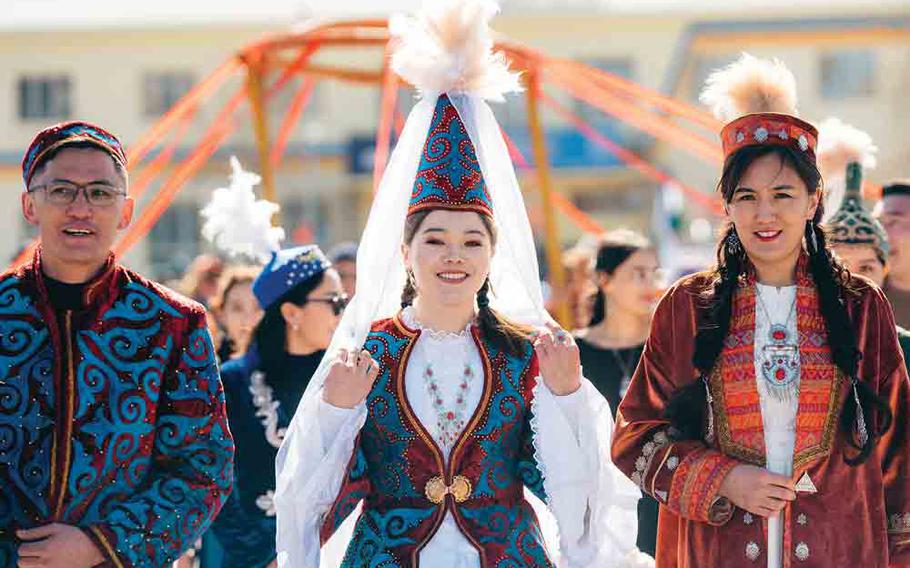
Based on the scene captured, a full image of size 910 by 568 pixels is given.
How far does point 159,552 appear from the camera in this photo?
303 cm

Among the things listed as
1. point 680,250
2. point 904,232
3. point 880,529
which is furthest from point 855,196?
point 680,250

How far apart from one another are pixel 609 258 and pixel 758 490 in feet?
7.71

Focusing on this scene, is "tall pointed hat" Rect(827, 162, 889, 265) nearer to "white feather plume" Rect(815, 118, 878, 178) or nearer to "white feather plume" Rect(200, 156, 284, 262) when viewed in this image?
"white feather plume" Rect(815, 118, 878, 178)

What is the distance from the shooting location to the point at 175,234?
2938 centimetres

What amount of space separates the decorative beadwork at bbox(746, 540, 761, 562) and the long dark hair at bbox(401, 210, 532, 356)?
2.62ft

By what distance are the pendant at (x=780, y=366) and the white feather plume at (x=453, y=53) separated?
1.00 m

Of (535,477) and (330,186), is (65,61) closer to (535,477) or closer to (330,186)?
(330,186)

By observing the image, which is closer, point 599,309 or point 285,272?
point 285,272

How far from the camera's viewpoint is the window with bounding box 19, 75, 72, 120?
95.9 feet

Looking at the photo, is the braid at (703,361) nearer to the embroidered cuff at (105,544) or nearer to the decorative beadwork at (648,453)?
the decorative beadwork at (648,453)

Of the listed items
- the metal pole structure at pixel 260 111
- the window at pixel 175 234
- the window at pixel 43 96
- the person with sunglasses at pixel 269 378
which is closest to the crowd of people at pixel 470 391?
the person with sunglasses at pixel 269 378

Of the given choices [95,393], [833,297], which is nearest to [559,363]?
[833,297]

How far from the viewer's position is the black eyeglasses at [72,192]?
3.08 meters

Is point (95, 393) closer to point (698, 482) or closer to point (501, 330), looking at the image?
point (501, 330)
